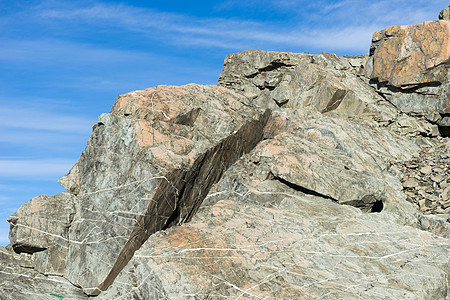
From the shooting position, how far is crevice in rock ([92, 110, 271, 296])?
35.7 feet

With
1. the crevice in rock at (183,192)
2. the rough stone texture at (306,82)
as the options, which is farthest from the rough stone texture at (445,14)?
the crevice in rock at (183,192)

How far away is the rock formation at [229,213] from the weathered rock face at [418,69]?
3.34 metres

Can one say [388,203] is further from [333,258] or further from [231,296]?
[231,296]

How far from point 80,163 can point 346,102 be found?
37.4 feet

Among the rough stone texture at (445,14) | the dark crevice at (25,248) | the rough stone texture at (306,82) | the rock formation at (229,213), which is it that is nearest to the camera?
the rock formation at (229,213)

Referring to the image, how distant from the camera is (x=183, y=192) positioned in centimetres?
1180

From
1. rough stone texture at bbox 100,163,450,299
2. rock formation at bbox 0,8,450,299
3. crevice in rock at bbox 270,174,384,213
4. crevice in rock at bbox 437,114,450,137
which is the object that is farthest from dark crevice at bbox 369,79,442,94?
rough stone texture at bbox 100,163,450,299

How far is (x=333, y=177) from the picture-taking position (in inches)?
525

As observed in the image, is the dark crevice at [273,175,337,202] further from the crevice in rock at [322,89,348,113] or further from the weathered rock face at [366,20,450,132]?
the weathered rock face at [366,20,450,132]

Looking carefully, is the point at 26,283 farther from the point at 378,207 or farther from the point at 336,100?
the point at 336,100

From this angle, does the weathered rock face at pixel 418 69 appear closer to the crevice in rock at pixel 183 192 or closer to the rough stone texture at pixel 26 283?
the crevice in rock at pixel 183 192

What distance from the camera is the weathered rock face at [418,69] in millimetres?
18547

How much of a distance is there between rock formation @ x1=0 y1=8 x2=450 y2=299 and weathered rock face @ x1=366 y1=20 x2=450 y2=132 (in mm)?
3342

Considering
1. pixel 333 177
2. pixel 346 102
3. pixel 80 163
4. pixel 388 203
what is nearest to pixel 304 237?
pixel 333 177
